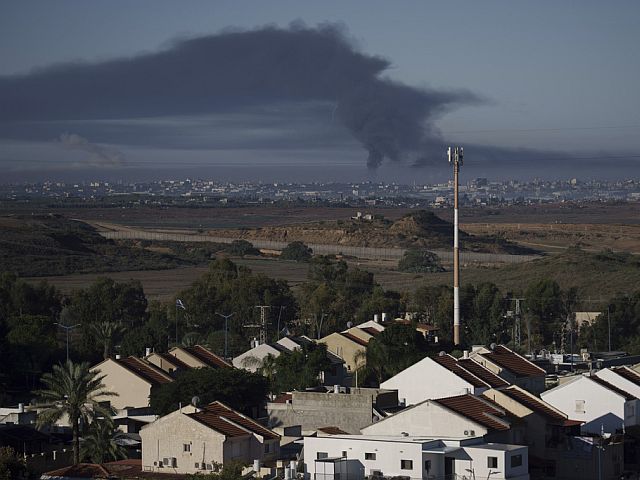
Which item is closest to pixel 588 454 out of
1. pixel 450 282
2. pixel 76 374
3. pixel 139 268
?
pixel 76 374

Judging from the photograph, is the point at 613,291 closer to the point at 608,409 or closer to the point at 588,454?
the point at 608,409

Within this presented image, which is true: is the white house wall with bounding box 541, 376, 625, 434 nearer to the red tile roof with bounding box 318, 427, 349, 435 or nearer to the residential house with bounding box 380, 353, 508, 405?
the residential house with bounding box 380, 353, 508, 405

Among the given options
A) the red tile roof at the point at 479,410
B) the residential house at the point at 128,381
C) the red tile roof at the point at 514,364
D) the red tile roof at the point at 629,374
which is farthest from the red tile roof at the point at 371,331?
the red tile roof at the point at 479,410

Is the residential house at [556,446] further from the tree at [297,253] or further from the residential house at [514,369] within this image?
the tree at [297,253]

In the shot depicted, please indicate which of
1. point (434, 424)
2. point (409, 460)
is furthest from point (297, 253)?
point (409, 460)


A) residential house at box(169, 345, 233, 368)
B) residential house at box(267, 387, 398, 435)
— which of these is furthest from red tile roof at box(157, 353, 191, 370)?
residential house at box(267, 387, 398, 435)

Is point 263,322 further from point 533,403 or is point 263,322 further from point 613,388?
point 533,403
